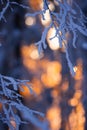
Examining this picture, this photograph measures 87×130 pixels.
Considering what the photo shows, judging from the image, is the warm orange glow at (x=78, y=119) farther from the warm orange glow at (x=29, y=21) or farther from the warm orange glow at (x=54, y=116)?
the warm orange glow at (x=29, y=21)

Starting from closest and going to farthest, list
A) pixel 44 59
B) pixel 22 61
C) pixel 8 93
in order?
pixel 8 93
pixel 22 61
pixel 44 59

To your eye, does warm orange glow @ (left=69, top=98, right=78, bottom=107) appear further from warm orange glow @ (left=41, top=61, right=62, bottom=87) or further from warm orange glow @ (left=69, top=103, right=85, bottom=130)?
warm orange glow @ (left=41, top=61, right=62, bottom=87)

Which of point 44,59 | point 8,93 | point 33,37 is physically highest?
point 8,93

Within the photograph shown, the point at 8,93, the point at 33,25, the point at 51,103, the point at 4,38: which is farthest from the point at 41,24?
the point at 8,93

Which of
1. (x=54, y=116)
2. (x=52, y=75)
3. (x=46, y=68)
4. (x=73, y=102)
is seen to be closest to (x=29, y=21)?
(x=46, y=68)

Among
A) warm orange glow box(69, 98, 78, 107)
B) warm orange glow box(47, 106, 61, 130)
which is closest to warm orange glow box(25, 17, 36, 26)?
warm orange glow box(69, 98, 78, 107)

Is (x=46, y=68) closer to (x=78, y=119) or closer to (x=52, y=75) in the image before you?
(x=52, y=75)

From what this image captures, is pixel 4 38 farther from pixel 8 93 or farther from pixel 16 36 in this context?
pixel 8 93
